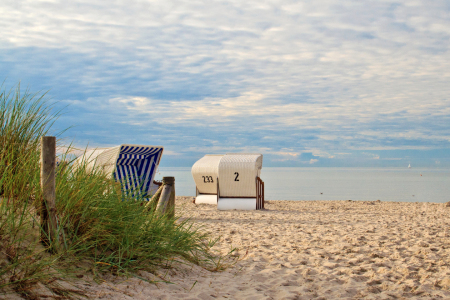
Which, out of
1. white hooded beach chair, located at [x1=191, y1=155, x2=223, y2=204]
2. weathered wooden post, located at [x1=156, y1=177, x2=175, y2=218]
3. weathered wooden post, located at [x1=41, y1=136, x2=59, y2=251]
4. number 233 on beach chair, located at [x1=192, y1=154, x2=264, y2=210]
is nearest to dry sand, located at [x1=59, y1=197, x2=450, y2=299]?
weathered wooden post, located at [x1=156, y1=177, x2=175, y2=218]

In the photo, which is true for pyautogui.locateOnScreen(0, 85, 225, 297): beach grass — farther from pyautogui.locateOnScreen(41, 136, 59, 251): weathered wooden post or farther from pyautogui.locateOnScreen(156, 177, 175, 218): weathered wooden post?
pyautogui.locateOnScreen(156, 177, 175, 218): weathered wooden post

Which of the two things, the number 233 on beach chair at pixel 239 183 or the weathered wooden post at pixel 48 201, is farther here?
the number 233 on beach chair at pixel 239 183

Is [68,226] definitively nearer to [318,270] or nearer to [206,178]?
[318,270]

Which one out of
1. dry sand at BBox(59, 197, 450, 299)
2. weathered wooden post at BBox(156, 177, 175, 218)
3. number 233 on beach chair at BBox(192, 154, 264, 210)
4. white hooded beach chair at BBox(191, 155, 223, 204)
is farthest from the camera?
white hooded beach chair at BBox(191, 155, 223, 204)

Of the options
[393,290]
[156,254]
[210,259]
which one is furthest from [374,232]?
[156,254]

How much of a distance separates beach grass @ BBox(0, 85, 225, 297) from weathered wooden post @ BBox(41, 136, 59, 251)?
5cm

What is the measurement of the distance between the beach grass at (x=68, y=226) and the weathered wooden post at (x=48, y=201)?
54 millimetres

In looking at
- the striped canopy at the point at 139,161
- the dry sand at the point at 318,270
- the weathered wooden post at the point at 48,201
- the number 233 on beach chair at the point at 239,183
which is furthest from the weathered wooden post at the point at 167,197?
the number 233 on beach chair at the point at 239,183

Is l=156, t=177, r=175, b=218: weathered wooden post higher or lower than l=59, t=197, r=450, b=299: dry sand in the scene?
higher

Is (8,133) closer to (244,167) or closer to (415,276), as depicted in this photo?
(415,276)

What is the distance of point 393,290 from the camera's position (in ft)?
12.9

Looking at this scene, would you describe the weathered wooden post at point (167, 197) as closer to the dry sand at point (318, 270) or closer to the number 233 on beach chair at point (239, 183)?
the dry sand at point (318, 270)

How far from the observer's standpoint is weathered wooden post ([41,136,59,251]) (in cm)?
310

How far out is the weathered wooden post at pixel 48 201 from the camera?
3102mm
